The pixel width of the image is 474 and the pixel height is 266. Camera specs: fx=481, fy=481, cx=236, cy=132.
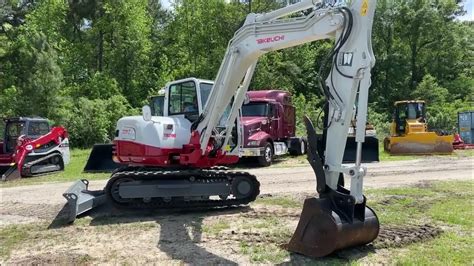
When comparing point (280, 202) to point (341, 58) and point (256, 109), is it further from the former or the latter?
point (256, 109)

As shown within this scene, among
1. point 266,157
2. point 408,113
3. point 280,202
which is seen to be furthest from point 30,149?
point 408,113

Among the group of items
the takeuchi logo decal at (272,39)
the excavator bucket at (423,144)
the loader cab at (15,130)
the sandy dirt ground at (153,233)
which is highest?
the takeuchi logo decal at (272,39)

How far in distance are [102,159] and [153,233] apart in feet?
26.3

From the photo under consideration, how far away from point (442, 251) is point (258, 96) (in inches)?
548

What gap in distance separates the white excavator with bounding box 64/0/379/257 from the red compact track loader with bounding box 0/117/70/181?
7598 millimetres

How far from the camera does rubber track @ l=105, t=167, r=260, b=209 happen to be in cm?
859

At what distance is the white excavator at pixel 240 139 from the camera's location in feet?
18.8

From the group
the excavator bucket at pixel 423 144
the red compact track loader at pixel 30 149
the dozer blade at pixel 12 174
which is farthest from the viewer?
the excavator bucket at pixel 423 144

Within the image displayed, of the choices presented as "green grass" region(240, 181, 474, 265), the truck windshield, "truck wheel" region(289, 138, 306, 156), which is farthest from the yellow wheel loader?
"green grass" region(240, 181, 474, 265)

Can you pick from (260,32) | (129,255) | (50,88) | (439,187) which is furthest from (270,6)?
(129,255)

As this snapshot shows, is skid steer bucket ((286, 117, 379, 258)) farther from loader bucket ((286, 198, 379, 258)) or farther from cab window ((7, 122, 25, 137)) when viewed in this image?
cab window ((7, 122, 25, 137))

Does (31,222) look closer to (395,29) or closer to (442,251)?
(442,251)

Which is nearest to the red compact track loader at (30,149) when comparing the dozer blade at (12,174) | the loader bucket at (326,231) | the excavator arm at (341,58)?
the dozer blade at (12,174)

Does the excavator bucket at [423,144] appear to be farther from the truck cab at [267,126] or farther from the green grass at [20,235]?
the green grass at [20,235]
